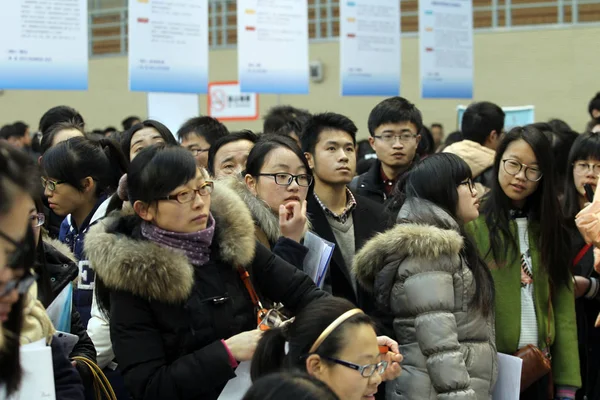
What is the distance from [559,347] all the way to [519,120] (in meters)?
5.20

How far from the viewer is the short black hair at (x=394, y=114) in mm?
4898

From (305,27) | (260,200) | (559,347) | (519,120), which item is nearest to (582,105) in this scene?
(519,120)

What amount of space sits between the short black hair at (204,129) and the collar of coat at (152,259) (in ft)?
7.65

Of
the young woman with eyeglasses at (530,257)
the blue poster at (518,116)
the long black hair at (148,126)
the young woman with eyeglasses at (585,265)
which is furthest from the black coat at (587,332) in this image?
the blue poster at (518,116)

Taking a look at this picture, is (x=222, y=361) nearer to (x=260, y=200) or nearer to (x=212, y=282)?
(x=212, y=282)

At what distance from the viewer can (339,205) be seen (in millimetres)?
4070

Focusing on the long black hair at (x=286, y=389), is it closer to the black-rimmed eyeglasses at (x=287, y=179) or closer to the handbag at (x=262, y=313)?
the handbag at (x=262, y=313)

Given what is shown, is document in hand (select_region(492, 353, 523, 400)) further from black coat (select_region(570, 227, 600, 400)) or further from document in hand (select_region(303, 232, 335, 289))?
black coat (select_region(570, 227, 600, 400))

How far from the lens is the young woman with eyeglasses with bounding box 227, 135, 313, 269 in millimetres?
3314

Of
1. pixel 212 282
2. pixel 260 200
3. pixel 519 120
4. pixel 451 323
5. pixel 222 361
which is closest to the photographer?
pixel 222 361

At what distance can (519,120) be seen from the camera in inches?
352

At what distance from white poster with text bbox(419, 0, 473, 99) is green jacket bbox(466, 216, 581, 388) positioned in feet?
14.0

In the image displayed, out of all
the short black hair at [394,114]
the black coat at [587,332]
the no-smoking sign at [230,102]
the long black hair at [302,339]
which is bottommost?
the black coat at [587,332]

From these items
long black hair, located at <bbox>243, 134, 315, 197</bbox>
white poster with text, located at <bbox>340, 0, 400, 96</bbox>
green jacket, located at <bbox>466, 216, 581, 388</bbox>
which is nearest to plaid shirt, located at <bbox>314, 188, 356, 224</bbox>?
long black hair, located at <bbox>243, 134, 315, 197</bbox>
